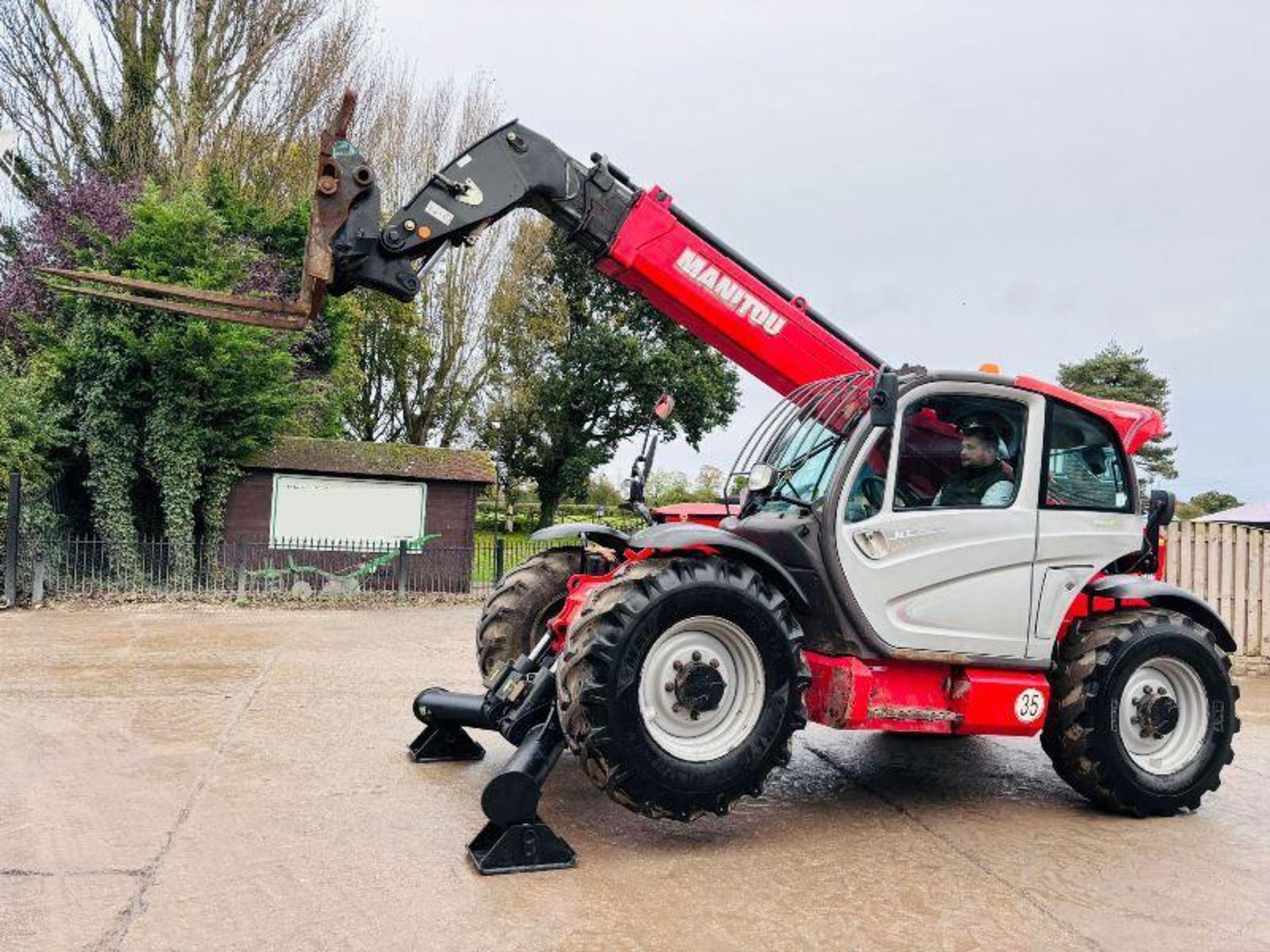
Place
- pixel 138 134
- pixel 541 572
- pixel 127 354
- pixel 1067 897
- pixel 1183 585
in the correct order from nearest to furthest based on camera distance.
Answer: pixel 1067 897, pixel 541 572, pixel 1183 585, pixel 127 354, pixel 138 134

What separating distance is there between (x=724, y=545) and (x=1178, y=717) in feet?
8.86

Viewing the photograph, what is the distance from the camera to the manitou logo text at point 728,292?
6.19 m

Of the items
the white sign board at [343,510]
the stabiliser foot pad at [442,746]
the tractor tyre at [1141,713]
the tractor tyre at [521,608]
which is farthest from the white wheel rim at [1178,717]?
the white sign board at [343,510]

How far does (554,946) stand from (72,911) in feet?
5.62

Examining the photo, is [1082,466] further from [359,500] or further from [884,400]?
[359,500]

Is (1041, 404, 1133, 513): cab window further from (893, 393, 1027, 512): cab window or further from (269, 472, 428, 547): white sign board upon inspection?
(269, 472, 428, 547): white sign board

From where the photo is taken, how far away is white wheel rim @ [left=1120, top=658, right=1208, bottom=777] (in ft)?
16.7

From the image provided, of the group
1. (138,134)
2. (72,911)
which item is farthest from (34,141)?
(72,911)

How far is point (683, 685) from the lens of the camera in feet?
14.2

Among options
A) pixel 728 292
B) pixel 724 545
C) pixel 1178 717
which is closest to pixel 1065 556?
pixel 1178 717

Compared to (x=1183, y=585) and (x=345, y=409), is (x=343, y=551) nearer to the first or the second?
(x=345, y=409)

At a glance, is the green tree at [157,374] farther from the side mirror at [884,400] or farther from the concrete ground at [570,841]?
the side mirror at [884,400]

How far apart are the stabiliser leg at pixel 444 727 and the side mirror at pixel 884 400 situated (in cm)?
261

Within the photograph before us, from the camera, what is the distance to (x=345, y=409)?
2680cm
